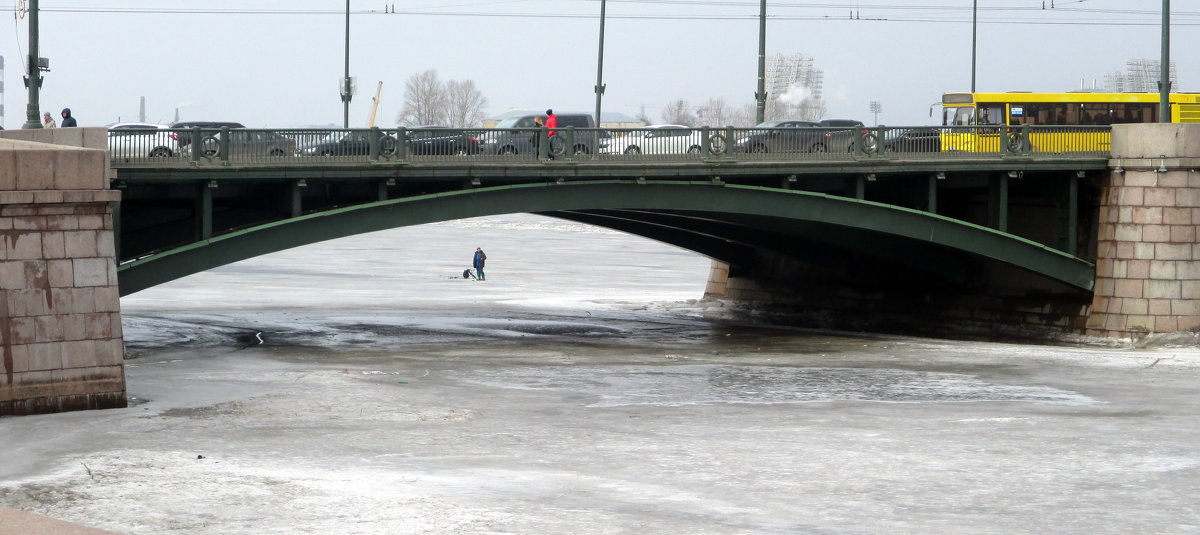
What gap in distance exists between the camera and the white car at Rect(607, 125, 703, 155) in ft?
102

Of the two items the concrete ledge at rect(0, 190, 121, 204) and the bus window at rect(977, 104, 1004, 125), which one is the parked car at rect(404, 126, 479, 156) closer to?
the concrete ledge at rect(0, 190, 121, 204)

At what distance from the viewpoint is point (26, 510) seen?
1362 cm

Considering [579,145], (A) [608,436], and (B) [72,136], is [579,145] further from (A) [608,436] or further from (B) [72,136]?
(A) [608,436]

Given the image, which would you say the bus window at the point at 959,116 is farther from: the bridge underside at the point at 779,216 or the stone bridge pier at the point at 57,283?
the stone bridge pier at the point at 57,283

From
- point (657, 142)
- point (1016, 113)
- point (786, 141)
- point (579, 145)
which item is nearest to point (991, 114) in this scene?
point (1016, 113)

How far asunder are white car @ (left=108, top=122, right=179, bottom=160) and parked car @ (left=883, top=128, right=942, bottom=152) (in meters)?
15.9

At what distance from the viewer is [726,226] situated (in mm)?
40438

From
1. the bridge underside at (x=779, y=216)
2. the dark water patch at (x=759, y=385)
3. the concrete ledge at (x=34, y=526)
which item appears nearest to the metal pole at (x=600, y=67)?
the bridge underside at (x=779, y=216)

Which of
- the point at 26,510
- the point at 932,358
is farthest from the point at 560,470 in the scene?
the point at 932,358

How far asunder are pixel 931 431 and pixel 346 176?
1313 centimetres

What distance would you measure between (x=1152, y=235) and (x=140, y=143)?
22104 millimetres

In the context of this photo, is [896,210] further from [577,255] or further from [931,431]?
[577,255]

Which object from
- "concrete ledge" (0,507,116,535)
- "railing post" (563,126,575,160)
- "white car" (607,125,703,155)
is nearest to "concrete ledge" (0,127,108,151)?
"railing post" (563,126,575,160)

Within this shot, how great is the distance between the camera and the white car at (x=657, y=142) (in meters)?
31.2
